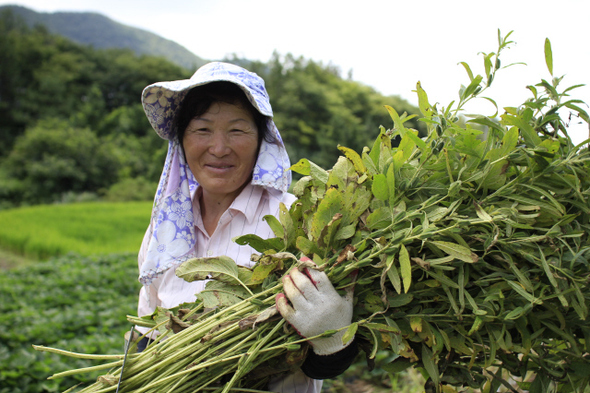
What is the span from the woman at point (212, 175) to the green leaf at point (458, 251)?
634 millimetres

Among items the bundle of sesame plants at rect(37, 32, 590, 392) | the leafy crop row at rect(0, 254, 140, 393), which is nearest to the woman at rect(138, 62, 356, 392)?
the bundle of sesame plants at rect(37, 32, 590, 392)

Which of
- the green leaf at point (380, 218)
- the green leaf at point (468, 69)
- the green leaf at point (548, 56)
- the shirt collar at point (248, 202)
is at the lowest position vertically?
the shirt collar at point (248, 202)

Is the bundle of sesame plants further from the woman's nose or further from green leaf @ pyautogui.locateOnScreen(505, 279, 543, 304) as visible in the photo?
the woman's nose

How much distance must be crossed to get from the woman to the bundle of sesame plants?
0.37 metres

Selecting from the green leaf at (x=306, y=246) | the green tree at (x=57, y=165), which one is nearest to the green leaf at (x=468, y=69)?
the green leaf at (x=306, y=246)

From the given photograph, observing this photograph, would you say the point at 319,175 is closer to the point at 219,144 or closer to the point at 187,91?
the point at 219,144

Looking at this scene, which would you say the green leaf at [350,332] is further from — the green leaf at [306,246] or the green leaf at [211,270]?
the green leaf at [211,270]

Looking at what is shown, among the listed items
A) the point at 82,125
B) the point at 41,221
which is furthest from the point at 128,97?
the point at 41,221

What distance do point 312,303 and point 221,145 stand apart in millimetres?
728

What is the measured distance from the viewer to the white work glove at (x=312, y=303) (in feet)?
2.83

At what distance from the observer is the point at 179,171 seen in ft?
5.14

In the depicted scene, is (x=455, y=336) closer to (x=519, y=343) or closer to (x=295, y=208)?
(x=519, y=343)

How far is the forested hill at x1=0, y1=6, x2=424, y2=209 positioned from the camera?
1470 cm

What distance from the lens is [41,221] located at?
9164 mm
